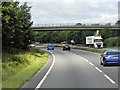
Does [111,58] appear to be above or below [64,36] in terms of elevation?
above

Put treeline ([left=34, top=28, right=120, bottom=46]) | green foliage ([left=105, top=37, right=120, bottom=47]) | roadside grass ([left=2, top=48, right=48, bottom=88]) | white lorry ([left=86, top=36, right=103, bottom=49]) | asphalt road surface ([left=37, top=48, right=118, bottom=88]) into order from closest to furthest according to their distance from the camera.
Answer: asphalt road surface ([left=37, top=48, right=118, bottom=88])
roadside grass ([left=2, top=48, right=48, bottom=88])
white lorry ([left=86, top=36, right=103, bottom=49])
green foliage ([left=105, top=37, right=120, bottom=47])
treeline ([left=34, top=28, right=120, bottom=46])

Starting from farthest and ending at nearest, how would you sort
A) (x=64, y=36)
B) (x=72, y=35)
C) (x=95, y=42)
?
(x=64, y=36) → (x=72, y=35) → (x=95, y=42)

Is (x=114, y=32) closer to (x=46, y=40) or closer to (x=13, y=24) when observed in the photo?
(x=46, y=40)

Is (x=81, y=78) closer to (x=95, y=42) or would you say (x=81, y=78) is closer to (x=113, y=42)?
(x=95, y=42)

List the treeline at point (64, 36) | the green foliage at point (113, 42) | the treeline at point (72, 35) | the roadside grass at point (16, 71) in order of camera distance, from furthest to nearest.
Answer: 1. the treeline at point (64, 36)
2. the treeline at point (72, 35)
3. the green foliage at point (113, 42)
4. the roadside grass at point (16, 71)

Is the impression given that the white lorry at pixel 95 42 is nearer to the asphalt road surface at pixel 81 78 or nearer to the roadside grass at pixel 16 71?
the roadside grass at pixel 16 71

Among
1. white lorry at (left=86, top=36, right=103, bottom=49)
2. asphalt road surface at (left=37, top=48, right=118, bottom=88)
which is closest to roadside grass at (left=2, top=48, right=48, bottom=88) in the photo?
asphalt road surface at (left=37, top=48, right=118, bottom=88)

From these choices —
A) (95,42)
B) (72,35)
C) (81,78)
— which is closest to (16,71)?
(81,78)

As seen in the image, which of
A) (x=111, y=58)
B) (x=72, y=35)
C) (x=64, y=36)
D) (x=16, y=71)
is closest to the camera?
(x=16, y=71)

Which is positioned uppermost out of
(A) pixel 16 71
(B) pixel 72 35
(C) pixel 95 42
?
(B) pixel 72 35

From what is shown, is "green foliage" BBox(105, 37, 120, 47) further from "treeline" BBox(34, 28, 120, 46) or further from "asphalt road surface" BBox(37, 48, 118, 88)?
"asphalt road surface" BBox(37, 48, 118, 88)

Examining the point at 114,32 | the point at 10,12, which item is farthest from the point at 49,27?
the point at 10,12

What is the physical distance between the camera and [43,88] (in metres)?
14.0

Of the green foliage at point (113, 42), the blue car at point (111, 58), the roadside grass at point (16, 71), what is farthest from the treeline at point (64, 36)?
the blue car at point (111, 58)
